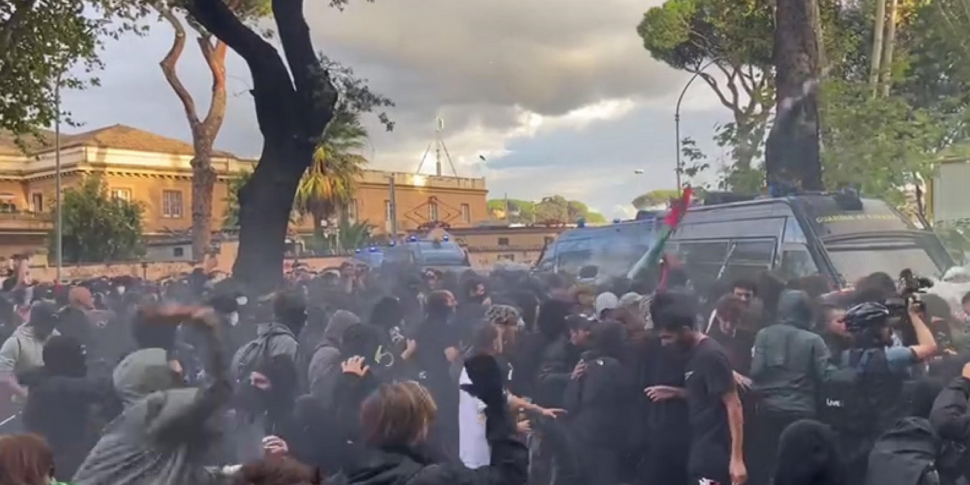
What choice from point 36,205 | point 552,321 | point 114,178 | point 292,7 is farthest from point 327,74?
point 552,321

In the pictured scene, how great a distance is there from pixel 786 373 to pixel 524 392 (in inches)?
42.1

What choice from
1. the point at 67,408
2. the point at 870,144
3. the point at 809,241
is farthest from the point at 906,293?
the point at 67,408

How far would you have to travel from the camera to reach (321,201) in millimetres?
6902

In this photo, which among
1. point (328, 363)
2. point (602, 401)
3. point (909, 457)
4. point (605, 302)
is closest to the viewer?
point (909, 457)

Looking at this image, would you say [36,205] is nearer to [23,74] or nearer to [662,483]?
[23,74]

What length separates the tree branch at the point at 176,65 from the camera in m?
7.10

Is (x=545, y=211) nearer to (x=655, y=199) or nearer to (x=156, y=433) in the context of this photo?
(x=655, y=199)

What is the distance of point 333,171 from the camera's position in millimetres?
6887

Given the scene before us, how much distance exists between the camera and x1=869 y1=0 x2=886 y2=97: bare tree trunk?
350 inches

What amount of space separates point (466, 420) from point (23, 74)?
6.20 metres

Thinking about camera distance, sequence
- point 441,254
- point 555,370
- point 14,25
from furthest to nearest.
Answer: point 14,25
point 441,254
point 555,370

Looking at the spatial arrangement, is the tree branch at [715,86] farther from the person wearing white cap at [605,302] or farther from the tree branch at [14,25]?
the tree branch at [14,25]

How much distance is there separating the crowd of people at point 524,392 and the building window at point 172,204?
5.74 feet

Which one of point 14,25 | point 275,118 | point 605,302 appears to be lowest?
point 605,302
